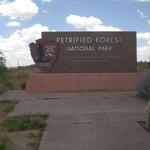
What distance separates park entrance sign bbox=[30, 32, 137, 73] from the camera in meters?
29.6

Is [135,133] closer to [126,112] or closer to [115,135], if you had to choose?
[115,135]

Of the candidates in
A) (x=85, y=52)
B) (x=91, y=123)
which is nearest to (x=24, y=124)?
(x=91, y=123)

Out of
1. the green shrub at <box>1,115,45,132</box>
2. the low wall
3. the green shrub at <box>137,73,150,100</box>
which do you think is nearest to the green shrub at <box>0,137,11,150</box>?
the green shrub at <box>1,115,45,132</box>

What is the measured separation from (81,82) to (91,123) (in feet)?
44.6

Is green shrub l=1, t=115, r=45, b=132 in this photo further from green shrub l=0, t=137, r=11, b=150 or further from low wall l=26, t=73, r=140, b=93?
low wall l=26, t=73, r=140, b=93

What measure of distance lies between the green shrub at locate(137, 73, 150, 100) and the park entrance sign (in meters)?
6.04

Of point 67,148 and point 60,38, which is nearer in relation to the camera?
point 67,148

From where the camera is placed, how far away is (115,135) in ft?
40.7

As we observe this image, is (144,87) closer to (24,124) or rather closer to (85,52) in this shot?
(85,52)

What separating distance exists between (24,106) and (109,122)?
19.6ft

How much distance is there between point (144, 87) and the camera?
2295cm

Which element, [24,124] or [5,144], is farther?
[24,124]

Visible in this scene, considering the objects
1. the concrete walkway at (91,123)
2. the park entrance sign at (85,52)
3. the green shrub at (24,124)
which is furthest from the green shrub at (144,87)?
the green shrub at (24,124)

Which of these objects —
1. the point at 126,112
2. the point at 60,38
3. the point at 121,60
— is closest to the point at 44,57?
the point at 60,38
